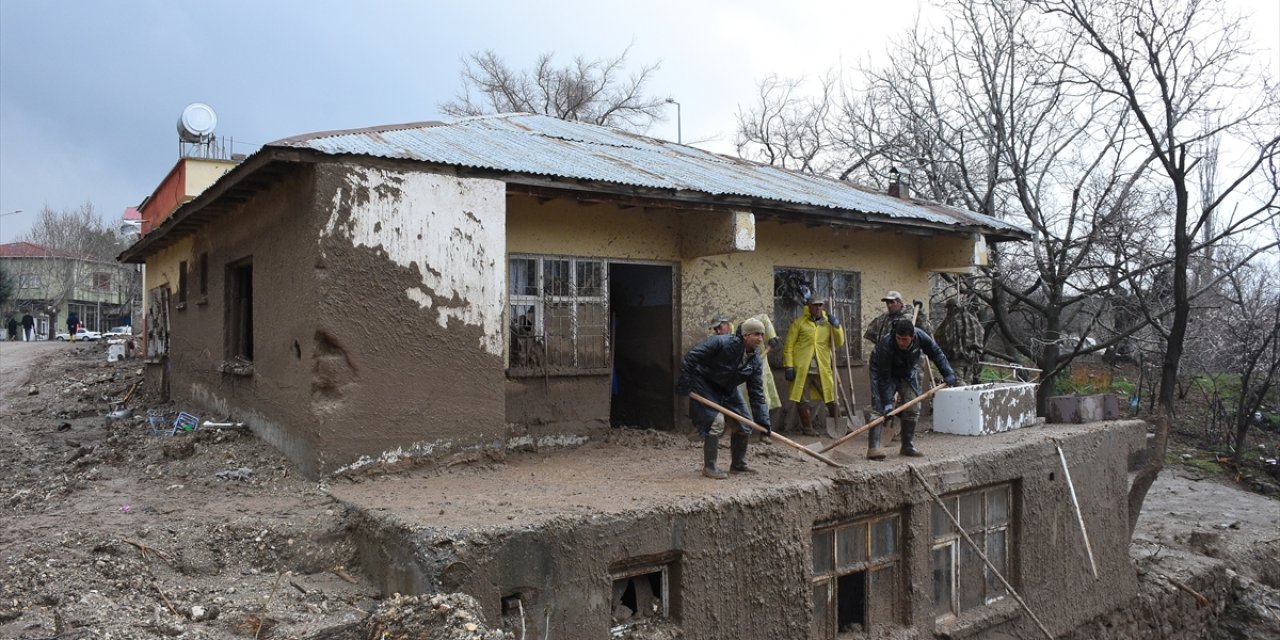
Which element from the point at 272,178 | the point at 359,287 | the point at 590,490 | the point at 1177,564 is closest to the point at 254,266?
the point at 272,178

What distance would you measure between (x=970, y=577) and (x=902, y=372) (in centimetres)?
228

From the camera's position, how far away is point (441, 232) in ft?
24.9

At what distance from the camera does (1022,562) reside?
9.48 meters

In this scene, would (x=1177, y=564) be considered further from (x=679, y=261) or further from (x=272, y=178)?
(x=272, y=178)

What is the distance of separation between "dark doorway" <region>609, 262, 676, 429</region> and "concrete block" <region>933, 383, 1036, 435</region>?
3200mm

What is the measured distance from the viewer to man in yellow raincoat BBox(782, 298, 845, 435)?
33.9ft

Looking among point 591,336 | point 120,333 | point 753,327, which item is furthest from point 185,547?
point 120,333

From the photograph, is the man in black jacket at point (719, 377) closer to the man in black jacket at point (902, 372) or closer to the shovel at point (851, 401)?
the man in black jacket at point (902, 372)

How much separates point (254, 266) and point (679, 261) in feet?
14.7

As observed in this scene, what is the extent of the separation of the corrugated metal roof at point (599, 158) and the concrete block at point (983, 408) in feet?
7.27

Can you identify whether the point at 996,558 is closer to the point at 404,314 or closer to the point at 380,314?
the point at 404,314

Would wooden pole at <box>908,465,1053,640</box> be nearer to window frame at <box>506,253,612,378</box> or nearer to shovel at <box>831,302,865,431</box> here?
shovel at <box>831,302,865,431</box>

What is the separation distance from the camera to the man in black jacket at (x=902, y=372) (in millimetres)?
8500

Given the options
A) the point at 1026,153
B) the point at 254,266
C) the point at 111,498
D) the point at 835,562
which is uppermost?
the point at 1026,153
